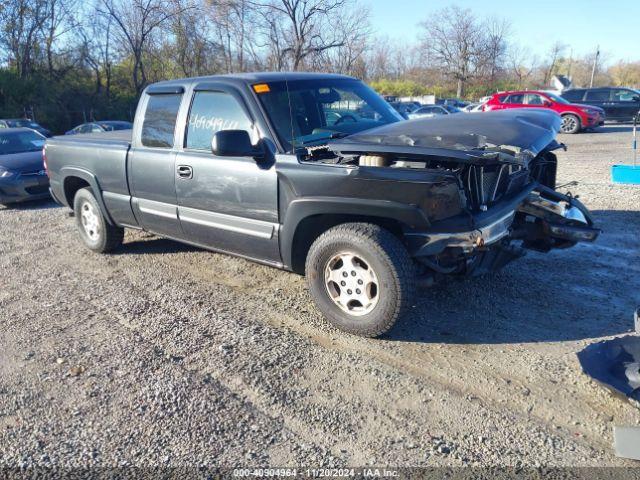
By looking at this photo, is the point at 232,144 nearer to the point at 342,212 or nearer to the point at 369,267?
the point at 342,212

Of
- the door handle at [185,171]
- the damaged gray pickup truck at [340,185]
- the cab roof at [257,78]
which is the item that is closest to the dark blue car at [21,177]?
the damaged gray pickup truck at [340,185]

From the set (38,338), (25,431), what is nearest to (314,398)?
(25,431)

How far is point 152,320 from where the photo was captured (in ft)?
14.5

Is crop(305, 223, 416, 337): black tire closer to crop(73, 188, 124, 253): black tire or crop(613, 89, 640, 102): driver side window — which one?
crop(73, 188, 124, 253): black tire

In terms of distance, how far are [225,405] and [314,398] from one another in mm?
532

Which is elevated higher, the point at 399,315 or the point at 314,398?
the point at 399,315

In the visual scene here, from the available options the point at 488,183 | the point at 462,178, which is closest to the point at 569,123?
the point at 488,183

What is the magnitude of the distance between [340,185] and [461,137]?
2.89 ft

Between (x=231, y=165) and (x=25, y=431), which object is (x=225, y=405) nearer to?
(x=25, y=431)

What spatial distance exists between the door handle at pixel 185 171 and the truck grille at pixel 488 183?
7.93ft

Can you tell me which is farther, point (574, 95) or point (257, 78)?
point (574, 95)

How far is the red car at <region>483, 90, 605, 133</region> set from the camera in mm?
20641

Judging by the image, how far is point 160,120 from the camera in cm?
518

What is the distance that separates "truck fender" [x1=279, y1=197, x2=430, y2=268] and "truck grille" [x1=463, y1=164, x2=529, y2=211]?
46cm
